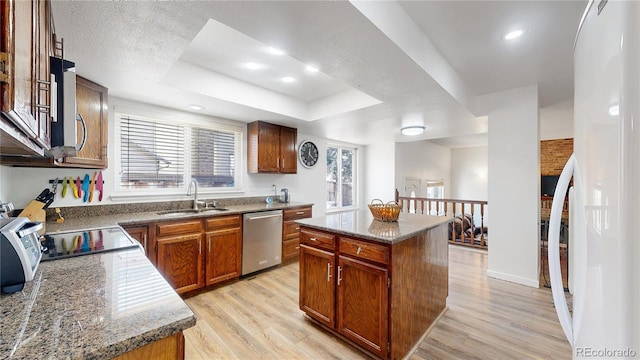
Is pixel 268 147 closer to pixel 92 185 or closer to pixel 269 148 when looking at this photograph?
pixel 269 148

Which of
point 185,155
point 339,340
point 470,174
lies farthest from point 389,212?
point 470,174

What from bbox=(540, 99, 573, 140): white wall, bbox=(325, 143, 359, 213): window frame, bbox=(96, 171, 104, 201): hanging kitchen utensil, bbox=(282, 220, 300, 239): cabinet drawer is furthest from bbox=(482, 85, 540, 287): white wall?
bbox=(96, 171, 104, 201): hanging kitchen utensil

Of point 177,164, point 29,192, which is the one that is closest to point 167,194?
point 177,164

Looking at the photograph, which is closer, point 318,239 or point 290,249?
point 318,239

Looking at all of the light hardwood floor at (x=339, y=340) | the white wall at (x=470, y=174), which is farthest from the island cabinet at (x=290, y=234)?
the white wall at (x=470, y=174)

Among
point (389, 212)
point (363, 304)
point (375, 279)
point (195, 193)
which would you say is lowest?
point (363, 304)

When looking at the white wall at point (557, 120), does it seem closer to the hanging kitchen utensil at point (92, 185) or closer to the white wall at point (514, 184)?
the white wall at point (514, 184)

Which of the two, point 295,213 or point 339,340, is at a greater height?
point 295,213

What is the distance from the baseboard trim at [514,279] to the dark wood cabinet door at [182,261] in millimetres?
3614

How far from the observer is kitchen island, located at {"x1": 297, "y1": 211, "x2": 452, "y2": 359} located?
175 cm

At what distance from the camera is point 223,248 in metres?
3.07

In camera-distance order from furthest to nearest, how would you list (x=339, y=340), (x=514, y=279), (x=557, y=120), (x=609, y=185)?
(x=557, y=120)
(x=514, y=279)
(x=339, y=340)
(x=609, y=185)

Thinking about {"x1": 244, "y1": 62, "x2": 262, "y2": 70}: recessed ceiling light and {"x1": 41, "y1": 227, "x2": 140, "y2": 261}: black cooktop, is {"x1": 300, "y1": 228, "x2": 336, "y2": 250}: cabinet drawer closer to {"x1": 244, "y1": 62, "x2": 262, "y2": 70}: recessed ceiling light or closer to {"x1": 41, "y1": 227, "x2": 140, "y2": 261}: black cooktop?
{"x1": 41, "y1": 227, "x2": 140, "y2": 261}: black cooktop

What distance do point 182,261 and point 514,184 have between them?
13.1 ft
